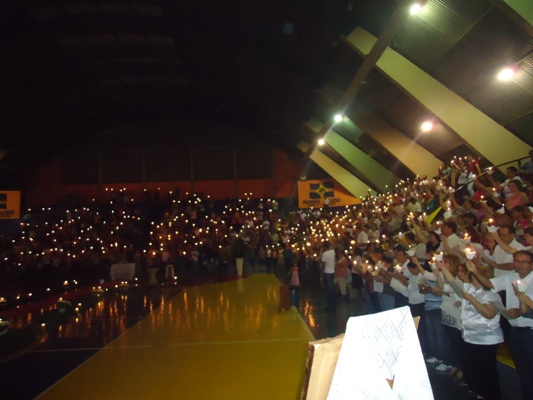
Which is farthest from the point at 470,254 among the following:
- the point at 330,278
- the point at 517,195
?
the point at 330,278

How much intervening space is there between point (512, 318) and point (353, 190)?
2473 centimetres

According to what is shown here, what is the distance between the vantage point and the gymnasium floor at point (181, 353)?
7.56m

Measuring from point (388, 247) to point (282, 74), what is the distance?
1147 cm

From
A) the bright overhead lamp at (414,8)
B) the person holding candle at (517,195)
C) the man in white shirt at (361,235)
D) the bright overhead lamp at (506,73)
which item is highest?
the bright overhead lamp at (414,8)

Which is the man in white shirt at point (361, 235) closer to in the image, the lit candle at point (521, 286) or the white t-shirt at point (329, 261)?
the white t-shirt at point (329, 261)

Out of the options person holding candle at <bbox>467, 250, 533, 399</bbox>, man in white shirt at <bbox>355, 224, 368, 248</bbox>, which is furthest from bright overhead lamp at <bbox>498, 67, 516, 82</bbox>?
person holding candle at <bbox>467, 250, 533, 399</bbox>

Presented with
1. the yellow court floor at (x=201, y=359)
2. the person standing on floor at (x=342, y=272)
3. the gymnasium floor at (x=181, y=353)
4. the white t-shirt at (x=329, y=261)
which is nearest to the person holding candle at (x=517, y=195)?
the gymnasium floor at (x=181, y=353)

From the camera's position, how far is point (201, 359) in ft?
30.6

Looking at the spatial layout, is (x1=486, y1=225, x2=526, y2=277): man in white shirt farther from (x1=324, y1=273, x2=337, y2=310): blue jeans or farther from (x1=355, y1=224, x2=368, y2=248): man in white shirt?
(x1=355, y1=224, x2=368, y2=248): man in white shirt

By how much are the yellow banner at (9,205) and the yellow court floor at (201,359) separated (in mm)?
16646

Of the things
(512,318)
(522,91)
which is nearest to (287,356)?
(512,318)

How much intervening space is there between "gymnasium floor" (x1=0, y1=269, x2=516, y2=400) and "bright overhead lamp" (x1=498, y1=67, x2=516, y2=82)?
6.27 metres

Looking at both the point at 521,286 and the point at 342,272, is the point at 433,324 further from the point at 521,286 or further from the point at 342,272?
the point at 342,272

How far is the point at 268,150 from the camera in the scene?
122ft
